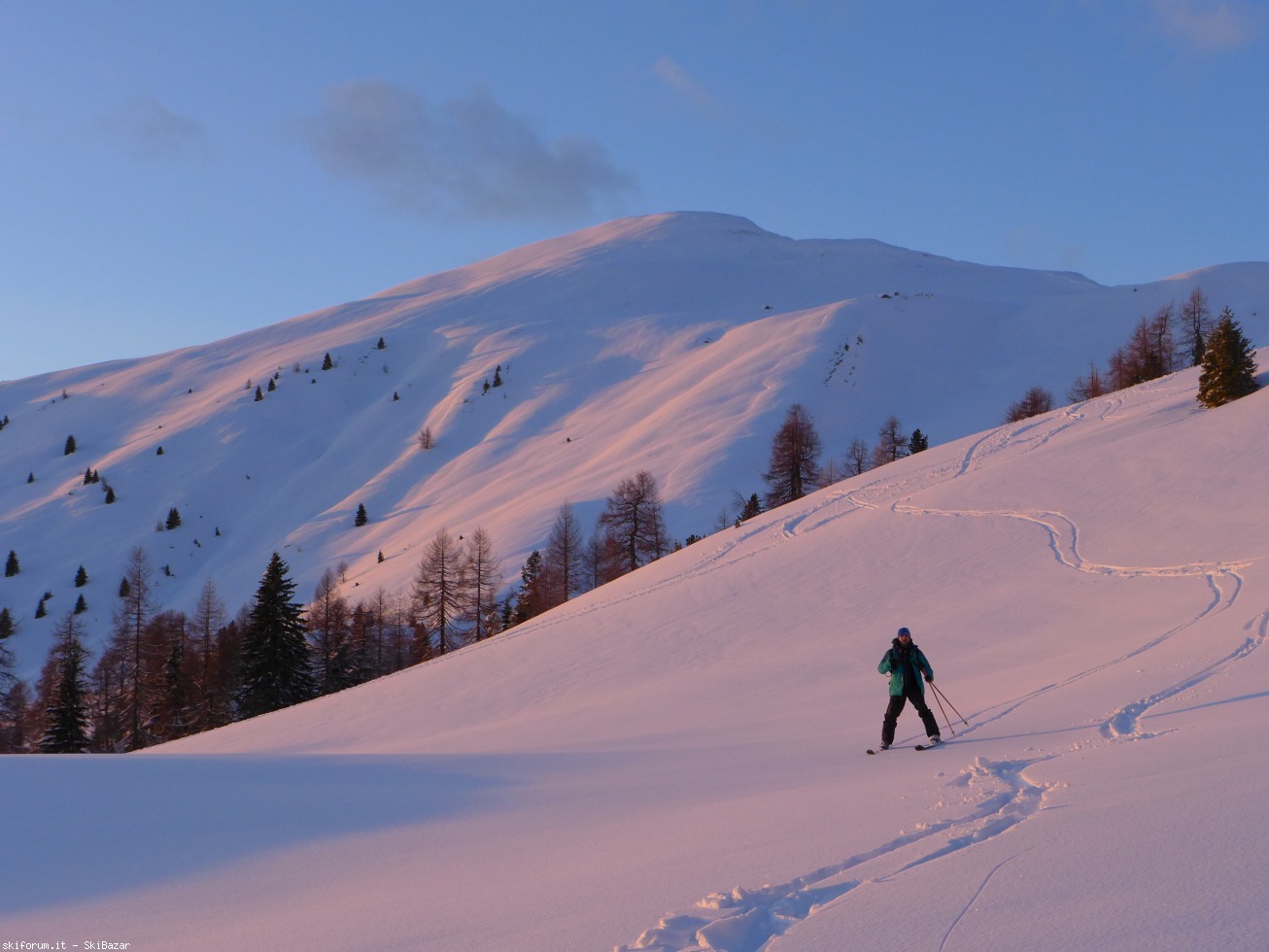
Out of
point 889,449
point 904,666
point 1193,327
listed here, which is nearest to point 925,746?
point 904,666

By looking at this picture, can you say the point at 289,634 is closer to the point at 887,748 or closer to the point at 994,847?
the point at 887,748

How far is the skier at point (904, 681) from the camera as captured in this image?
39.7 ft

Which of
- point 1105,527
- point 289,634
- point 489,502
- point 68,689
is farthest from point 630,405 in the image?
point 1105,527

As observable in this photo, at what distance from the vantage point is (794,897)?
611 cm

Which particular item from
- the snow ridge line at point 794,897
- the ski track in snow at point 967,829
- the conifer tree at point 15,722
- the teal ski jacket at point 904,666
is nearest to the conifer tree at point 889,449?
the ski track in snow at point 967,829

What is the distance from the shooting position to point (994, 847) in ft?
21.6

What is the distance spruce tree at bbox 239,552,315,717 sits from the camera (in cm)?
4416

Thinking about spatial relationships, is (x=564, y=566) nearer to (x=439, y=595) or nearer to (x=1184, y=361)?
(x=439, y=595)

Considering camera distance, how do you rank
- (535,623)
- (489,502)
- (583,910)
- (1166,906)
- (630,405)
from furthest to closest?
1. (630,405)
2. (489,502)
3. (535,623)
4. (583,910)
5. (1166,906)

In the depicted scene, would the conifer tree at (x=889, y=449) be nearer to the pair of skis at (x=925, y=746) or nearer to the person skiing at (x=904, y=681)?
the person skiing at (x=904, y=681)

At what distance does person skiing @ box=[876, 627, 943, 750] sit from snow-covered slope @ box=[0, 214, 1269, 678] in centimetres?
5833

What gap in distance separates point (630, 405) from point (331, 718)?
91.8m

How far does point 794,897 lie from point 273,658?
4332cm

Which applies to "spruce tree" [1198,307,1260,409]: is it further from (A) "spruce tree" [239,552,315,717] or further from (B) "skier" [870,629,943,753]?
(A) "spruce tree" [239,552,315,717]
